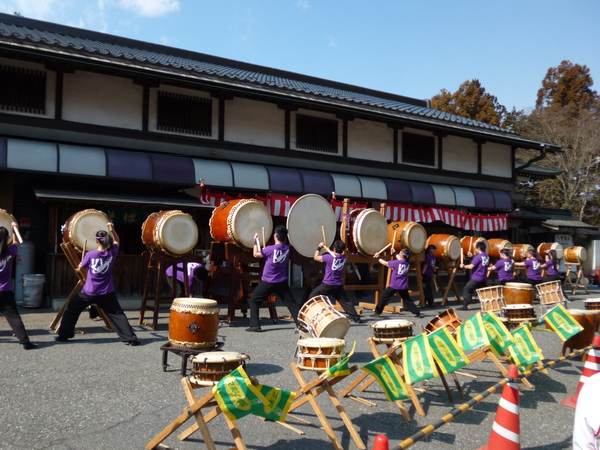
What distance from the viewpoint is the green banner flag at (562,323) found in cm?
568

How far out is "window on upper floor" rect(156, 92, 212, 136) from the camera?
11289 millimetres

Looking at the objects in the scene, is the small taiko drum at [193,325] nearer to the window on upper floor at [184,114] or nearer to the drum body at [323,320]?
the drum body at [323,320]

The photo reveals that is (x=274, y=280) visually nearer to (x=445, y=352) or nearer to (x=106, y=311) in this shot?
(x=106, y=311)

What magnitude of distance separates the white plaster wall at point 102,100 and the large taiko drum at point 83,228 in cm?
342

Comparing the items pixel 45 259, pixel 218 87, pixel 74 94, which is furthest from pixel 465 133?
pixel 45 259

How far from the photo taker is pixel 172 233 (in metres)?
7.95

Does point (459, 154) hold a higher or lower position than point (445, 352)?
higher

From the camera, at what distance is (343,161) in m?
13.7

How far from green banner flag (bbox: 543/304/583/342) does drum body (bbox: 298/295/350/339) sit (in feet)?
7.36

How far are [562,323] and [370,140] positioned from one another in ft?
30.7

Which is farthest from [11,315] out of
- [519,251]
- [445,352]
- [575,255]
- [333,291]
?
[575,255]

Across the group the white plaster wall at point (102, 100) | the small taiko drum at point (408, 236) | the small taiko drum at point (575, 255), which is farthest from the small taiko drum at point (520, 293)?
the small taiko drum at point (575, 255)

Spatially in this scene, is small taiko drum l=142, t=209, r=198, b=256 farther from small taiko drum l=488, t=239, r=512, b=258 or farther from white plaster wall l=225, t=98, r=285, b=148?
small taiko drum l=488, t=239, r=512, b=258

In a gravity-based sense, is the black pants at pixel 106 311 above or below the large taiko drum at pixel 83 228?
below
